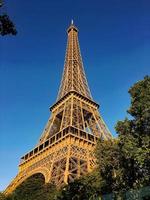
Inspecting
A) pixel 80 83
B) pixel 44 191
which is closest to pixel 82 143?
pixel 44 191

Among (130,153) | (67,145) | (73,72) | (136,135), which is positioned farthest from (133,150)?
(73,72)

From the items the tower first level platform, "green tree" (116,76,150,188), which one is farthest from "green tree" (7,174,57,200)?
"green tree" (116,76,150,188)

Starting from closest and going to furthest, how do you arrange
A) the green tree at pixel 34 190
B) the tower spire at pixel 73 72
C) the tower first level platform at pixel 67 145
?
1. the green tree at pixel 34 190
2. the tower first level platform at pixel 67 145
3. the tower spire at pixel 73 72

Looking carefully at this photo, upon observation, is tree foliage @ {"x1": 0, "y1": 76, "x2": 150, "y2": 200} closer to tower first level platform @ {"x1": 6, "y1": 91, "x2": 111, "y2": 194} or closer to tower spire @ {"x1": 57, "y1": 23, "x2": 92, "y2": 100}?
tower first level platform @ {"x1": 6, "y1": 91, "x2": 111, "y2": 194}

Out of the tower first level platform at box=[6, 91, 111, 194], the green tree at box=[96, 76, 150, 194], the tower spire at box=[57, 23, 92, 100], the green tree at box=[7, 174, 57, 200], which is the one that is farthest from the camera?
the tower spire at box=[57, 23, 92, 100]

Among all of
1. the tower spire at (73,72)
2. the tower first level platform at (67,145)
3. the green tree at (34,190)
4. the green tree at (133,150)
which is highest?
the tower spire at (73,72)

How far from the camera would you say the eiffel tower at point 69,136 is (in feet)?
145

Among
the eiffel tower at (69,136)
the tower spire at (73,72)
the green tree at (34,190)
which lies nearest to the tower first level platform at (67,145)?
the eiffel tower at (69,136)

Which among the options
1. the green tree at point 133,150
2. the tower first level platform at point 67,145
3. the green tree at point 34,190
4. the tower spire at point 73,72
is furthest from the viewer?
the tower spire at point 73,72

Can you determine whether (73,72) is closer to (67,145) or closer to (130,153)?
(67,145)

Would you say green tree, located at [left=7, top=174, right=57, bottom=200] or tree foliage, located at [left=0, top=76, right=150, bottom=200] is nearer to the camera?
tree foliage, located at [left=0, top=76, right=150, bottom=200]

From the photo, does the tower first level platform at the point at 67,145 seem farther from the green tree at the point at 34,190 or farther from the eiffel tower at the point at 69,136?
the green tree at the point at 34,190

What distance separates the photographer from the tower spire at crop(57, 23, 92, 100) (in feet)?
214

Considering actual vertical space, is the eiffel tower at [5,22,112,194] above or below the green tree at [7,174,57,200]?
above
